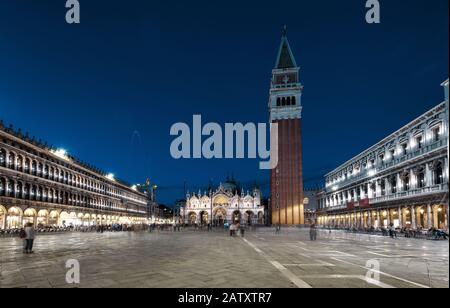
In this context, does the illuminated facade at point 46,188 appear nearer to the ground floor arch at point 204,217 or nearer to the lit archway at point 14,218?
the lit archway at point 14,218

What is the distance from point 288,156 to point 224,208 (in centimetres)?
4691

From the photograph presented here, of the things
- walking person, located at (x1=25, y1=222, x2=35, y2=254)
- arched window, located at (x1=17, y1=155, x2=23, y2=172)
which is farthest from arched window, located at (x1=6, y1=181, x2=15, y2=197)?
walking person, located at (x1=25, y1=222, x2=35, y2=254)

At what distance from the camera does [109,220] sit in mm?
87938

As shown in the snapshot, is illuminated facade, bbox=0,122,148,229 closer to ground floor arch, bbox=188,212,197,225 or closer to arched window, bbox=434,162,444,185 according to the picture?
ground floor arch, bbox=188,212,197,225

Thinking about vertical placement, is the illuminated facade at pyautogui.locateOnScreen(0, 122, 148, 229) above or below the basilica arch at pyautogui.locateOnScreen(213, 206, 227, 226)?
above

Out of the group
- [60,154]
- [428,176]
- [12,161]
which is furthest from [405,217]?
[60,154]

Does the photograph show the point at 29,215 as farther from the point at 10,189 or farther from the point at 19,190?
the point at 10,189

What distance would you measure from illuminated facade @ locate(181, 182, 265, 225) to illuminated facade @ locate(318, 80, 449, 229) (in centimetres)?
5328

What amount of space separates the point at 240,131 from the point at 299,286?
1144 centimetres

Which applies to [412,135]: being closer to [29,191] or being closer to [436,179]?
[436,179]

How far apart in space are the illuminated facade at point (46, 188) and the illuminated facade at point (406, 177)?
47.2 metres

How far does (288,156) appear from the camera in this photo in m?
77.9

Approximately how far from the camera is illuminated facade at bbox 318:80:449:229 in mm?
34500
